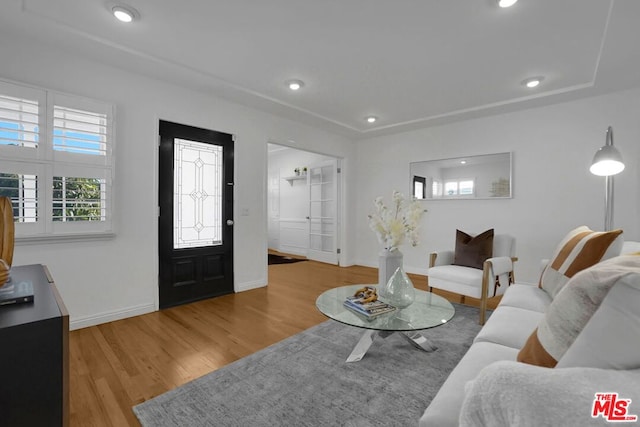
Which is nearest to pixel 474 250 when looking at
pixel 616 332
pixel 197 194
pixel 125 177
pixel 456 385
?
pixel 456 385

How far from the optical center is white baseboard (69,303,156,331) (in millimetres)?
2699

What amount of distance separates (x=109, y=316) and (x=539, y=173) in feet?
17.1

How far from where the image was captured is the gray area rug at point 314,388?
1557 millimetres

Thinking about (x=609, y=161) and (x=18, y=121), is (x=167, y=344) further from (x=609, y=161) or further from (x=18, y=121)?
(x=609, y=161)

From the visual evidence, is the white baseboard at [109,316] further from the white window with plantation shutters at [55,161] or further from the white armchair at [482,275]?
the white armchair at [482,275]

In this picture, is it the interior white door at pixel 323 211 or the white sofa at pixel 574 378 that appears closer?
the white sofa at pixel 574 378

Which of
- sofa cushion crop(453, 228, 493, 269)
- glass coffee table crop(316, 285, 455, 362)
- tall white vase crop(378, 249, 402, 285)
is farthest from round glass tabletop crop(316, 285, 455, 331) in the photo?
sofa cushion crop(453, 228, 493, 269)

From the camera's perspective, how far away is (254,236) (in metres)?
4.07

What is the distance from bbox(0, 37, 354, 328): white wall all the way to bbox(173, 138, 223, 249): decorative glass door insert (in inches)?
9.4

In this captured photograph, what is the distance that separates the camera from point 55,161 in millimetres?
2555

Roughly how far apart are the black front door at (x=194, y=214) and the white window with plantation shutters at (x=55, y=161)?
560 millimetres

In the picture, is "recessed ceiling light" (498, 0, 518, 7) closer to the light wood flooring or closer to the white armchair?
the white armchair

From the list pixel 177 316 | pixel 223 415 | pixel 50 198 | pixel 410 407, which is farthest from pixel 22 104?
pixel 410 407

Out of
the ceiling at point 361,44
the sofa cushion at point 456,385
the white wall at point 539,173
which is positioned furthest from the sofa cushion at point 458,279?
the ceiling at point 361,44
